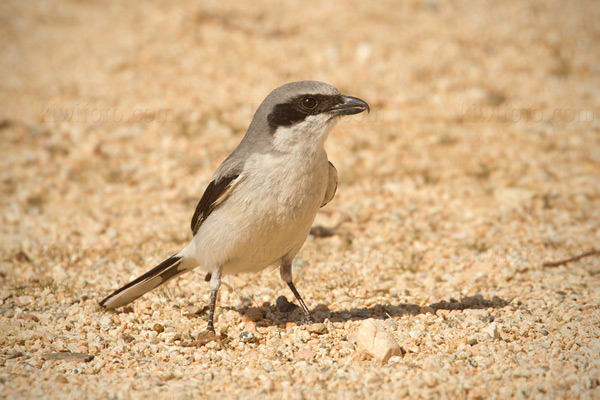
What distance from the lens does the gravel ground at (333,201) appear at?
4293 mm

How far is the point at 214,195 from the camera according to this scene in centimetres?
498

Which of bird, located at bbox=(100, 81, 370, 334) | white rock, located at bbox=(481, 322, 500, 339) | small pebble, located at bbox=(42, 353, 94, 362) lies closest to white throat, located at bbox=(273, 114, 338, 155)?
bird, located at bbox=(100, 81, 370, 334)

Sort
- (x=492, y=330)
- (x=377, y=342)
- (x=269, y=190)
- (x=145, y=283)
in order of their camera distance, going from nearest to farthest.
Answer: (x=377, y=342)
(x=492, y=330)
(x=269, y=190)
(x=145, y=283)

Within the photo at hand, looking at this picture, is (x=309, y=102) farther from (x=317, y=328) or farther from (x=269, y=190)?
(x=317, y=328)

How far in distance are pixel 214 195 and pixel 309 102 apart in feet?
3.72

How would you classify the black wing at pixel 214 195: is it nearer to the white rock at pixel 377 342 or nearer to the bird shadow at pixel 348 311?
the bird shadow at pixel 348 311

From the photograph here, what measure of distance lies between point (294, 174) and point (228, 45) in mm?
7838

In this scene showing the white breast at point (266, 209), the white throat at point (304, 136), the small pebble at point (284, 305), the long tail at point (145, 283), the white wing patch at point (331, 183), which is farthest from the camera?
the small pebble at point (284, 305)

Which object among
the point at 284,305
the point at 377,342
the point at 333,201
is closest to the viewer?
the point at 377,342

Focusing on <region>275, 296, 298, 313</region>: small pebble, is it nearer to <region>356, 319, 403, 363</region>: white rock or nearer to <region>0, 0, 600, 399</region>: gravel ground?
<region>0, 0, 600, 399</region>: gravel ground

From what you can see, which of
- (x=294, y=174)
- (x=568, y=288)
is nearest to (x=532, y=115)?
(x=568, y=288)

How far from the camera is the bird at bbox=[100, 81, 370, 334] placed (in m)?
4.70

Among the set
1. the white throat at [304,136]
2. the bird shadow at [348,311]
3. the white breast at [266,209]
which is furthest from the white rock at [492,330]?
the white throat at [304,136]

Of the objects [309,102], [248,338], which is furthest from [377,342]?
[309,102]
